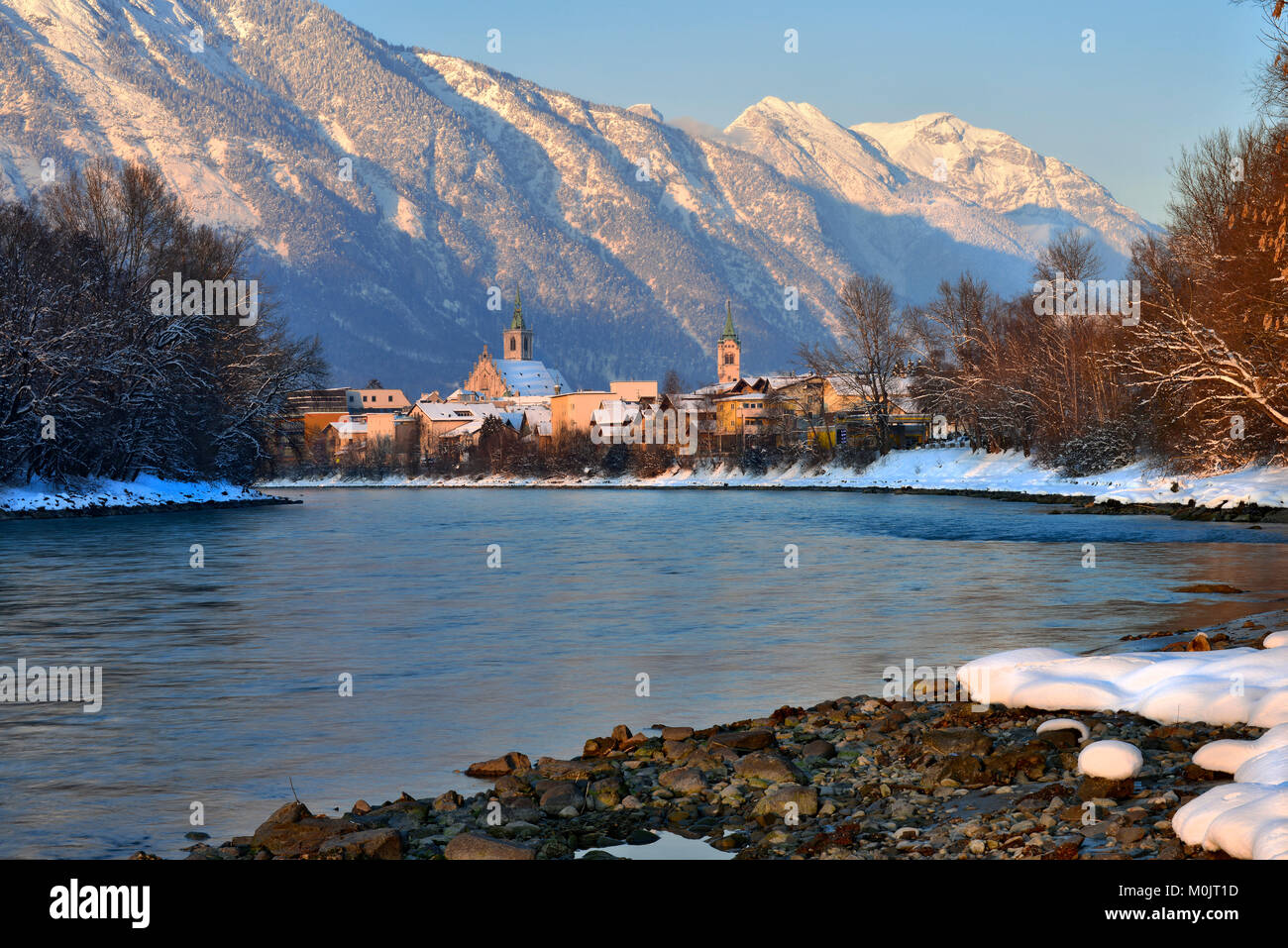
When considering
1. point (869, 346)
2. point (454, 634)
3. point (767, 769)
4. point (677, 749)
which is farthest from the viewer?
point (869, 346)

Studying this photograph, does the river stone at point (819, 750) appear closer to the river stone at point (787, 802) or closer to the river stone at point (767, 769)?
the river stone at point (767, 769)

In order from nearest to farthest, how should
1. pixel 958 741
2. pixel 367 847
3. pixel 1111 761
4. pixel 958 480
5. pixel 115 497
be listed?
pixel 367 847, pixel 1111 761, pixel 958 741, pixel 115 497, pixel 958 480

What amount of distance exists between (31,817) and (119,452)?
7749 centimetres

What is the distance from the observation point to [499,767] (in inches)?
562

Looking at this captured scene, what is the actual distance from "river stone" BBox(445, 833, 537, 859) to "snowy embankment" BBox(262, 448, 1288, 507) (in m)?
55.2

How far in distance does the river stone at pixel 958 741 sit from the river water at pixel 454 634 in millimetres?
3938

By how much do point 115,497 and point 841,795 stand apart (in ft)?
257

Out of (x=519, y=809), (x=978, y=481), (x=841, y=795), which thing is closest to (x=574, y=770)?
(x=519, y=809)

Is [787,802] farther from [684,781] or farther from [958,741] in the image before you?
[958,741]

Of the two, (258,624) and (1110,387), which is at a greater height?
(1110,387)

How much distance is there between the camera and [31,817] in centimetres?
1280

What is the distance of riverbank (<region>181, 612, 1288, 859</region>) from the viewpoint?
10711 mm
